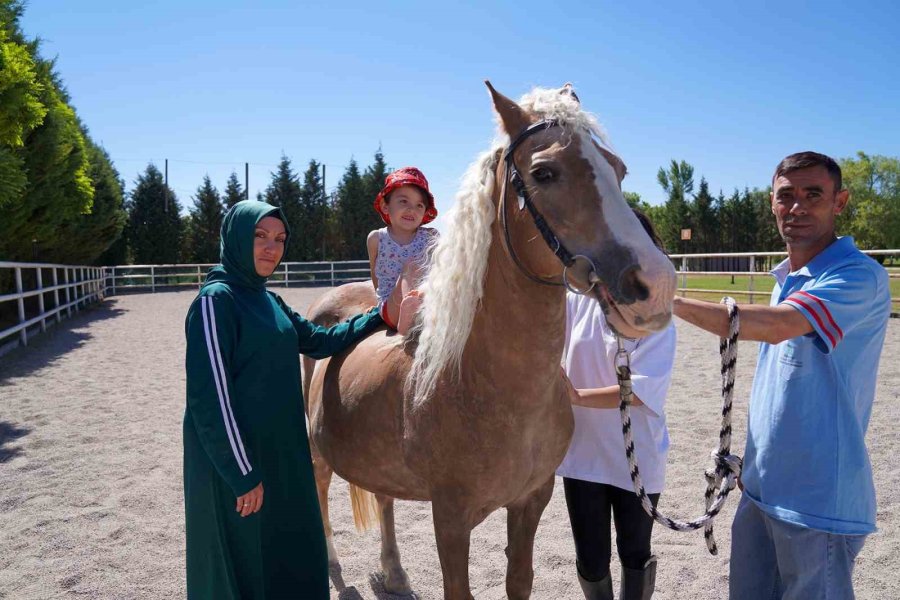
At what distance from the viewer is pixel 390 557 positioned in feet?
10.0

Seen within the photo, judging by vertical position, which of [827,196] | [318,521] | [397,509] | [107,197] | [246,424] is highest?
[107,197]

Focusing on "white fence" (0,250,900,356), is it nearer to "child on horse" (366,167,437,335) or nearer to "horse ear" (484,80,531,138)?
"child on horse" (366,167,437,335)

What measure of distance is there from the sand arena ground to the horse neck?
64.6 inches

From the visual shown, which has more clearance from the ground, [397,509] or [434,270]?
[434,270]

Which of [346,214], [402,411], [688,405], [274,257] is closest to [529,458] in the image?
[402,411]

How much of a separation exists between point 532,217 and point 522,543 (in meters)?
1.35

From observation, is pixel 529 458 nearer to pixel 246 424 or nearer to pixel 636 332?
pixel 636 332

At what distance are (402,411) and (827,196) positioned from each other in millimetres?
1598

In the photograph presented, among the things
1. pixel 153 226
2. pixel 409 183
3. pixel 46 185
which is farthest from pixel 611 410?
pixel 153 226

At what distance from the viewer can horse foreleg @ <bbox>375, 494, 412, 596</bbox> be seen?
9.72ft

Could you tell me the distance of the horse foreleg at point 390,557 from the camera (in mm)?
2964

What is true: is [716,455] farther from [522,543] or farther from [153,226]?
[153,226]

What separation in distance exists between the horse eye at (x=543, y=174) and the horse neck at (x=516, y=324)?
0.83 feet

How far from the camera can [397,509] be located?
3.99 m
